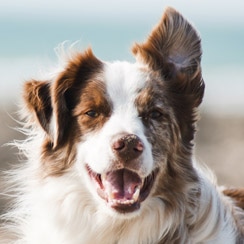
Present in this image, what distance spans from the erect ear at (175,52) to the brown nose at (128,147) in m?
1.02

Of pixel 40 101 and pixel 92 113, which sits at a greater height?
pixel 40 101

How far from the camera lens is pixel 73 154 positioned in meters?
8.64

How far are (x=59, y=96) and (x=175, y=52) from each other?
102cm

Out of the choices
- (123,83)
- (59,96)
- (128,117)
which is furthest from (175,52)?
(59,96)

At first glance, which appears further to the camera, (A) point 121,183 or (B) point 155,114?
(B) point 155,114

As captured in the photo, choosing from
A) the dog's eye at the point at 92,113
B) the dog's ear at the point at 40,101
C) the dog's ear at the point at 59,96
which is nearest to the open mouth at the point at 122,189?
the dog's eye at the point at 92,113

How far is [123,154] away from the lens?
817 centimetres

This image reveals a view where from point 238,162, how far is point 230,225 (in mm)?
9572

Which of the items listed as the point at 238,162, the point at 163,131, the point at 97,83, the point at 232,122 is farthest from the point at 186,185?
the point at 232,122

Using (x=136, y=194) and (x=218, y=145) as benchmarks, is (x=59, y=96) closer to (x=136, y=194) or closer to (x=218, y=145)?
(x=136, y=194)

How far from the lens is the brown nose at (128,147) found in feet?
26.7

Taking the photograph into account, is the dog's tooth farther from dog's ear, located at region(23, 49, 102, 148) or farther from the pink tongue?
dog's ear, located at region(23, 49, 102, 148)

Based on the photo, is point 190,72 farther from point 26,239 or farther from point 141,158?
point 26,239

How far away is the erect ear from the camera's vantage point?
9047 mm
